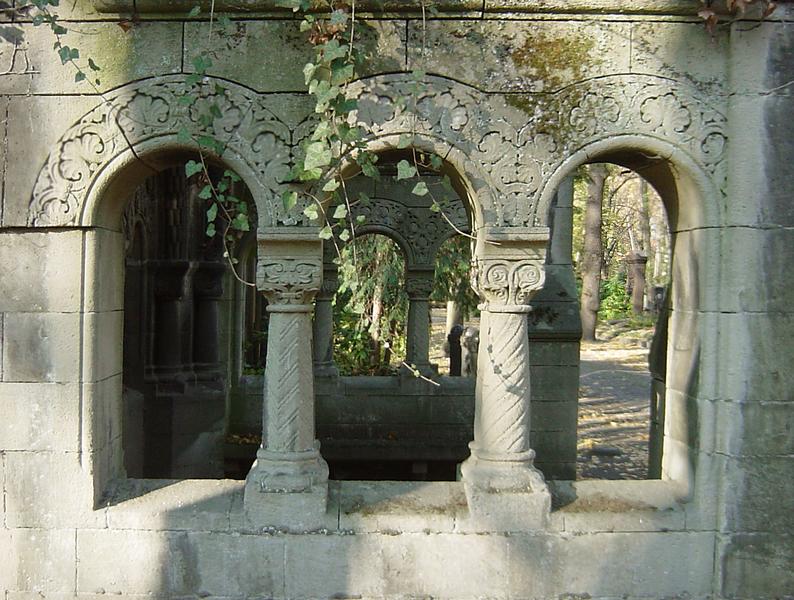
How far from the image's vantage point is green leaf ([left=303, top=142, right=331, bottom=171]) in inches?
133

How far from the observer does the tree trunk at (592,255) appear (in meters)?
18.6

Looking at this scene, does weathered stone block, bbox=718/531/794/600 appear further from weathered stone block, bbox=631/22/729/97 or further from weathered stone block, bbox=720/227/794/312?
weathered stone block, bbox=631/22/729/97

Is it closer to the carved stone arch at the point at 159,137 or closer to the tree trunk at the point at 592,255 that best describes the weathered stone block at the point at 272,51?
the carved stone arch at the point at 159,137

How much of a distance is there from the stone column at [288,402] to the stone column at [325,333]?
14.7 feet

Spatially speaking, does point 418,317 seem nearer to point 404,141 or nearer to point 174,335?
point 174,335

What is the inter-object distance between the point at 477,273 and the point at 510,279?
182 mm

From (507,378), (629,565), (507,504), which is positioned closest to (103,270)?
(507,378)

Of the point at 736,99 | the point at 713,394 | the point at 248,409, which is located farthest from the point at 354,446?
the point at 736,99

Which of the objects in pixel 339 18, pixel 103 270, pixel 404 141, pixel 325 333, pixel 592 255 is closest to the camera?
pixel 339 18

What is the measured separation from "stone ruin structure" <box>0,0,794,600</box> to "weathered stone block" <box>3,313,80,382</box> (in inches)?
0.5

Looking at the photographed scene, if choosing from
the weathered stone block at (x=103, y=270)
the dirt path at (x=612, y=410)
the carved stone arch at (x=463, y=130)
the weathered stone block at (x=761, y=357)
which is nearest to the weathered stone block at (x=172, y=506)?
the weathered stone block at (x=103, y=270)

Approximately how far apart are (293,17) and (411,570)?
2.90 m

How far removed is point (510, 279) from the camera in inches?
145

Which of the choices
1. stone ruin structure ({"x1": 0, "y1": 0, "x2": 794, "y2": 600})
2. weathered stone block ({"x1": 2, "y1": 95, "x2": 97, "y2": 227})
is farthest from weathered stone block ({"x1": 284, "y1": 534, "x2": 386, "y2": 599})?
weathered stone block ({"x1": 2, "y1": 95, "x2": 97, "y2": 227})
